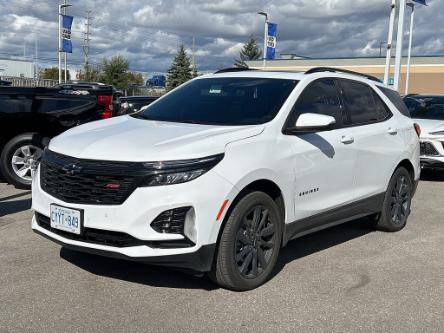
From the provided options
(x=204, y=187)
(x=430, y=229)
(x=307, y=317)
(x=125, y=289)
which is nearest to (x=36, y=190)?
(x=125, y=289)

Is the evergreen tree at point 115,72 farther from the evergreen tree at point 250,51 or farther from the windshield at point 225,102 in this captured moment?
the windshield at point 225,102

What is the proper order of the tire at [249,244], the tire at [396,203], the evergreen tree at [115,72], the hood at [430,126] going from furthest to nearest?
the evergreen tree at [115,72], the hood at [430,126], the tire at [396,203], the tire at [249,244]

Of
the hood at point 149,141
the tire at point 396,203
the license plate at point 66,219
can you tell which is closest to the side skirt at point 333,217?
the tire at point 396,203

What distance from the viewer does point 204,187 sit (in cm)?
394

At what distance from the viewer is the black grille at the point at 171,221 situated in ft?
12.8

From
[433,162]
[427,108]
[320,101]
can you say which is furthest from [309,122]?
[427,108]

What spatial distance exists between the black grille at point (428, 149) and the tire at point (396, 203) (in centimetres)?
362

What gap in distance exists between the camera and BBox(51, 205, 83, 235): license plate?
405 centimetres

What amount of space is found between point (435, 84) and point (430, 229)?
181 feet

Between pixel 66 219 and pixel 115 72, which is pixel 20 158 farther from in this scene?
pixel 115 72

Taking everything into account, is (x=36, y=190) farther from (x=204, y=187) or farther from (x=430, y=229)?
(x=430, y=229)

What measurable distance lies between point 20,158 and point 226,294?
5259 mm

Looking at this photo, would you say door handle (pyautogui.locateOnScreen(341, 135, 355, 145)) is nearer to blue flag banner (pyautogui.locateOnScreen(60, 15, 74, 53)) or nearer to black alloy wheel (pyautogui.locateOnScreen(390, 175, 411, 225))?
black alloy wheel (pyautogui.locateOnScreen(390, 175, 411, 225))

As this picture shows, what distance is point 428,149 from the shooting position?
402 inches
